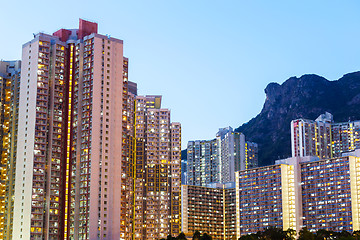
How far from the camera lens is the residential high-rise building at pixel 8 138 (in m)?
167

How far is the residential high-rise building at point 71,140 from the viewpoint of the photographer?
490ft

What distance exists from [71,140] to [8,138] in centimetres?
2819

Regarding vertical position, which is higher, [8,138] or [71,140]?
[8,138]

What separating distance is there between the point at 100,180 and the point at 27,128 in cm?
2649

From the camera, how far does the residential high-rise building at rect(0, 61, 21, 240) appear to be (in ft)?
547

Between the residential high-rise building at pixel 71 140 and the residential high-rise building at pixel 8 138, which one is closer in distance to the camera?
the residential high-rise building at pixel 71 140

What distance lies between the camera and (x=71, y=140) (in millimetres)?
158250

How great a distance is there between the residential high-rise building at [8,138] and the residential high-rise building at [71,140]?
10996 millimetres

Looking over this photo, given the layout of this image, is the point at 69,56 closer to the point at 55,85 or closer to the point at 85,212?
the point at 55,85

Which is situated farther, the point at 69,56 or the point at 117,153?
the point at 69,56

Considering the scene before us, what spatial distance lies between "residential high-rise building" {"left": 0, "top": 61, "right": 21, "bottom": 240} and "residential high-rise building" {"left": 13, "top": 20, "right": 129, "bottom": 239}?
1100 cm

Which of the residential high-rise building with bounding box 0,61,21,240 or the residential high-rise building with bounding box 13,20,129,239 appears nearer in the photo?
the residential high-rise building with bounding box 13,20,129,239

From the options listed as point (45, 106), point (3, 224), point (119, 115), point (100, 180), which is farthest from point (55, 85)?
point (3, 224)

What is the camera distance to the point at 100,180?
149 metres
